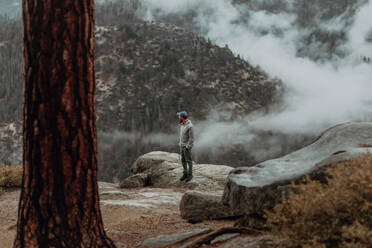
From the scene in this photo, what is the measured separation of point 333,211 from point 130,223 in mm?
4916

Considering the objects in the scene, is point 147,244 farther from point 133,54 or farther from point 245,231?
point 133,54

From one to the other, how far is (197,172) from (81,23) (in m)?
12.1

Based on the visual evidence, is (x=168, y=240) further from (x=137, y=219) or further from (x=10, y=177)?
(x=10, y=177)

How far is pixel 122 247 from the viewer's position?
4.93 m

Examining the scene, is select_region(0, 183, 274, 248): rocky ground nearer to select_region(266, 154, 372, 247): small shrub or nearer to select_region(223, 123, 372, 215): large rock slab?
select_region(223, 123, 372, 215): large rock slab

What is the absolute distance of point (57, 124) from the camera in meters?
3.50

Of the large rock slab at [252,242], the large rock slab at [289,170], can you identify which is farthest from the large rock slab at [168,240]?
the large rock slab at [252,242]

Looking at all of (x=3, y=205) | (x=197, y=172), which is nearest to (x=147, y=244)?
(x=3, y=205)

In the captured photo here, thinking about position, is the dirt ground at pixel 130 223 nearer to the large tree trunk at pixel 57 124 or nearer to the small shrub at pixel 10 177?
the large tree trunk at pixel 57 124

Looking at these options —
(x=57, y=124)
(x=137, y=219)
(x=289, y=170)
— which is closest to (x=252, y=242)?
(x=289, y=170)

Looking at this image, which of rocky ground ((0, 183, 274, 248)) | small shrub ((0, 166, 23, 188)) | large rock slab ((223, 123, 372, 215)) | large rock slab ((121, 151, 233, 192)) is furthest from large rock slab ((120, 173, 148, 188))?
large rock slab ((223, 123, 372, 215))

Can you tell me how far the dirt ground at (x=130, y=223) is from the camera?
18.9ft

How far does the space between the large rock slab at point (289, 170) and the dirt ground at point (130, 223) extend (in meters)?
1.08

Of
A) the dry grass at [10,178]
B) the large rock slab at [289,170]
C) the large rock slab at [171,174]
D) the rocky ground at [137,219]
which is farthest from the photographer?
the large rock slab at [171,174]
